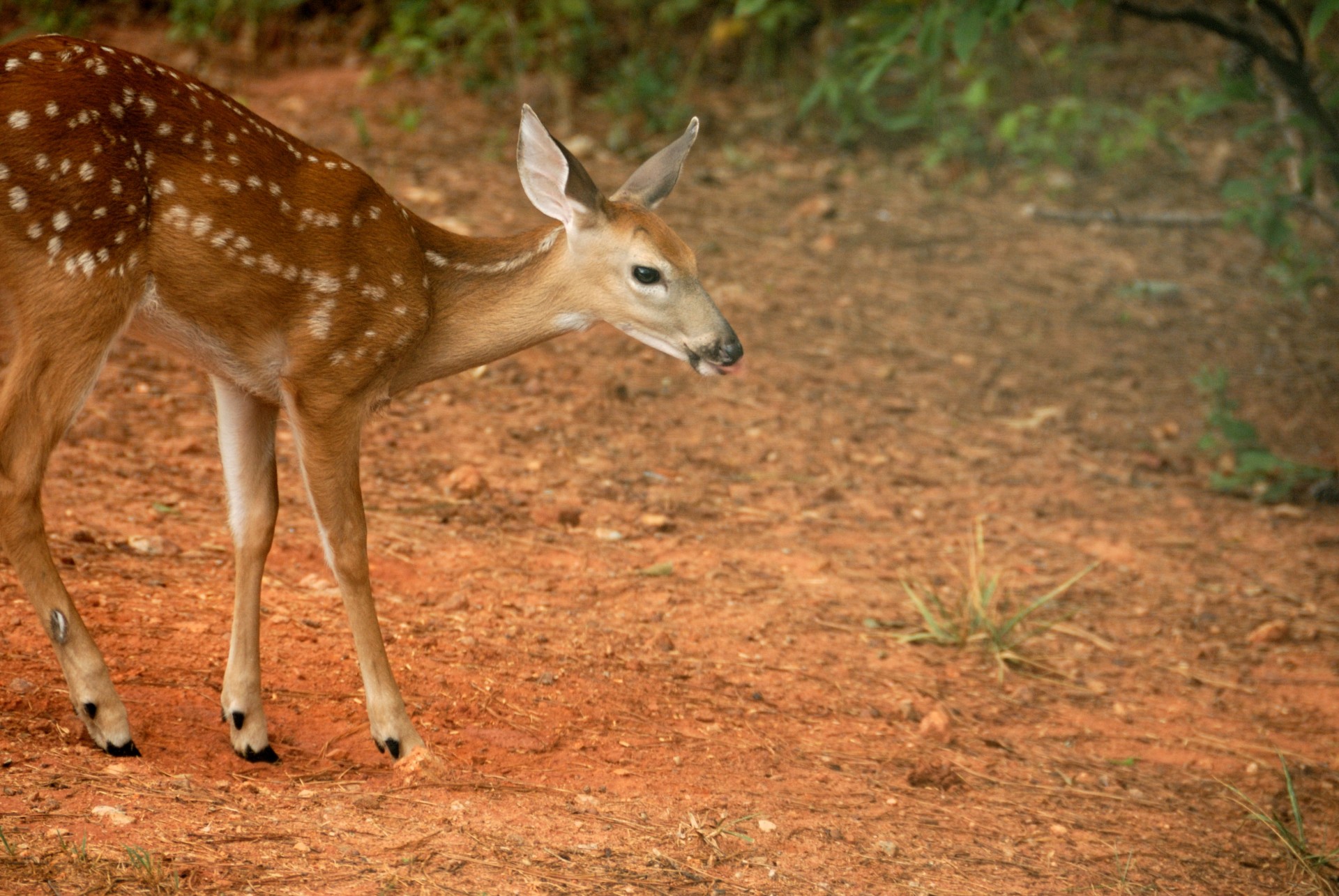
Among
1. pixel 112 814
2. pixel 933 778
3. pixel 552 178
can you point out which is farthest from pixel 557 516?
pixel 112 814

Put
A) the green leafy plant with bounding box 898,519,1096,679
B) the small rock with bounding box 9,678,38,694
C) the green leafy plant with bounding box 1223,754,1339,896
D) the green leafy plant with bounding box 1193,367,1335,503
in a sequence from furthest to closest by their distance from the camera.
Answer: the green leafy plant with bounding box 1193,367,1335,503
the green leafy plant with bounding box 898,519,1096,679
the green leafy plant with bounding box 1223,754,1339,896
the small rock with bounding box 9,678,38,694

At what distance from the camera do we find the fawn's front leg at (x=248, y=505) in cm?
386

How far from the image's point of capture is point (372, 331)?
3.90 m

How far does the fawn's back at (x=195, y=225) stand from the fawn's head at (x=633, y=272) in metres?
0.47

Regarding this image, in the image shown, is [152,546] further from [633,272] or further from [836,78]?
[836,78]

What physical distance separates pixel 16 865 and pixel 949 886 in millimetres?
2150

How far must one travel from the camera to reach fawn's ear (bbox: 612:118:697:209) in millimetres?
4574

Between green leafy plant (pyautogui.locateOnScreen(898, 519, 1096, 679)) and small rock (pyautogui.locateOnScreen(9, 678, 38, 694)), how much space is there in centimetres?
292

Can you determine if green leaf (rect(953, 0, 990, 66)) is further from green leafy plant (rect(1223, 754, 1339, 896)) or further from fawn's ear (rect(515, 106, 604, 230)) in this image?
green leafy plant (rect(1223, 754, 1339, 896))

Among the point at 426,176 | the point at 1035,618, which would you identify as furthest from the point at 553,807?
the point at 426,176

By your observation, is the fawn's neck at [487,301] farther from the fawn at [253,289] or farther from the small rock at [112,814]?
the small rock at [112,814]

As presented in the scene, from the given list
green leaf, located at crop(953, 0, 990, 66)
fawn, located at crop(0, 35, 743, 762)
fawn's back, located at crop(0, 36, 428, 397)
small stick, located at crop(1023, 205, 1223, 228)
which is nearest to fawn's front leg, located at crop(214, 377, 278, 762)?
fawn, located at crop(0, 35, 743, 762)

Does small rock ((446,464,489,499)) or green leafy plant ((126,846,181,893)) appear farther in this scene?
small rock ((446,464,489,499))

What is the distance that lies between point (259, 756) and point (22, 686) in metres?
0.64
